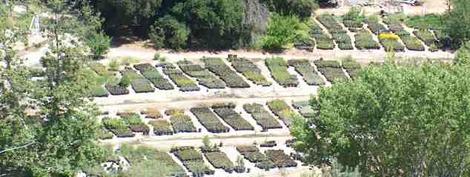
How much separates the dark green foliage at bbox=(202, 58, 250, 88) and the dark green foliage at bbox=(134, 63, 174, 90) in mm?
3358

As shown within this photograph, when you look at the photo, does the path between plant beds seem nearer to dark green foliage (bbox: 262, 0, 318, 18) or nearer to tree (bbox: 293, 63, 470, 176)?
dark green foliage (bbox: 262, 0, 318, 18)

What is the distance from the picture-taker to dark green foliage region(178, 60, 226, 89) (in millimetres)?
55125

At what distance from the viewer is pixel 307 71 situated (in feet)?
191

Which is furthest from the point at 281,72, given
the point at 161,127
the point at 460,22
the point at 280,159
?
the point at 460,22

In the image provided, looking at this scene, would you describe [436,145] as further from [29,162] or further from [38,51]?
[38,51]

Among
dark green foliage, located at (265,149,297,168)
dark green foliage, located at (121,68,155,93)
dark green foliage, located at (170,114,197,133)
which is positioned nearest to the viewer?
dark green foliage, located at (265,149,297,168)

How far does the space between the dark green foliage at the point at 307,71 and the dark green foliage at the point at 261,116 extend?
5125mm

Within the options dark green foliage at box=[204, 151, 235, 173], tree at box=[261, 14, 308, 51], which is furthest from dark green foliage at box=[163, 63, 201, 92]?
dark green foliage at box=[204, 151, 235, 173]

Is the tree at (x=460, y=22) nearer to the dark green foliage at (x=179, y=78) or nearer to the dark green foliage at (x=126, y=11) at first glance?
the dark green foliage at (x=179, y=78)

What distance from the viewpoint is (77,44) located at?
3719 centimetres

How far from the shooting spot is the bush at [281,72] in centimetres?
5625

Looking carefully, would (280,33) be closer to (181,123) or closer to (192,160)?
(181,123)

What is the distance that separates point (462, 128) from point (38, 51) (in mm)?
31177

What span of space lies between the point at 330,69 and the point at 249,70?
5.11 meters
